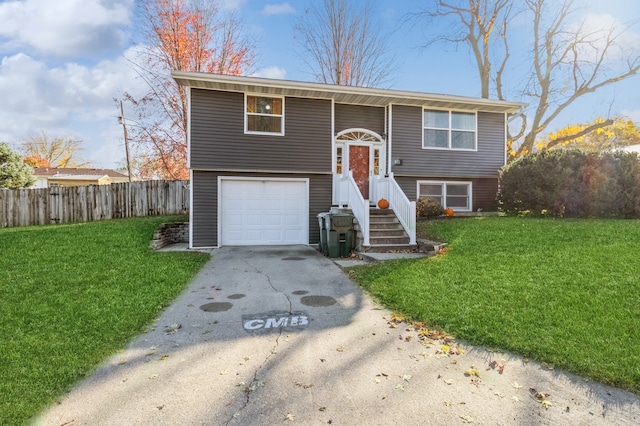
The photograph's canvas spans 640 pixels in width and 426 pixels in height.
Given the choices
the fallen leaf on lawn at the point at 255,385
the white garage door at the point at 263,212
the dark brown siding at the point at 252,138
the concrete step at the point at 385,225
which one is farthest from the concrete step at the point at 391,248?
the fallen leaf on lawn at the point at 255,385

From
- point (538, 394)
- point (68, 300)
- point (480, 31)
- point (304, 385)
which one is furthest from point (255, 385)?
point (480, 31)

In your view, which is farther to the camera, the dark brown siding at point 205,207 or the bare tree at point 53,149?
the bare tree at point 53,149

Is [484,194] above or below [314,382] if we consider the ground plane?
above

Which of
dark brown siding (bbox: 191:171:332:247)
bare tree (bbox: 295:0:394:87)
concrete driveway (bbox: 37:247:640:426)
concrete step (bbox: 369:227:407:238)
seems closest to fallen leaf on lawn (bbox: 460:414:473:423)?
concrete driveway (bbox: 37:247:640:426)

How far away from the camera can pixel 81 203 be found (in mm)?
12797

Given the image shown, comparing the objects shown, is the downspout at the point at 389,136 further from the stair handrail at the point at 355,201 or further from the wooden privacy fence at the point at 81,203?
the wooden privacy fence at the point at 81,203

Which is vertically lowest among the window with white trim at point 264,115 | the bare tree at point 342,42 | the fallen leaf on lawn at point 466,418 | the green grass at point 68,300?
the fallen leaf on lawn at point 466,418

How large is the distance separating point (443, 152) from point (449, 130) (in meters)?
0.86

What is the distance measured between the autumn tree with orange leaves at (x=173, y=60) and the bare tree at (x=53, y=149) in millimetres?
27384

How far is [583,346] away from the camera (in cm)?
323

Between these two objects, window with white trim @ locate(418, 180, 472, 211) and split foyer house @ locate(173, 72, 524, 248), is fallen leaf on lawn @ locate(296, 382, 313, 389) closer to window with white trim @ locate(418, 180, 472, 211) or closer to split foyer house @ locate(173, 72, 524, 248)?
split foyer house @ locate(173, 72, 524, 248)

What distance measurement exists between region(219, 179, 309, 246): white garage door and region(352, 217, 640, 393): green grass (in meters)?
4.46

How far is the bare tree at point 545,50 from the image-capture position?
17.7 metres

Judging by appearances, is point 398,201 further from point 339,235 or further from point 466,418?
point 466,418
